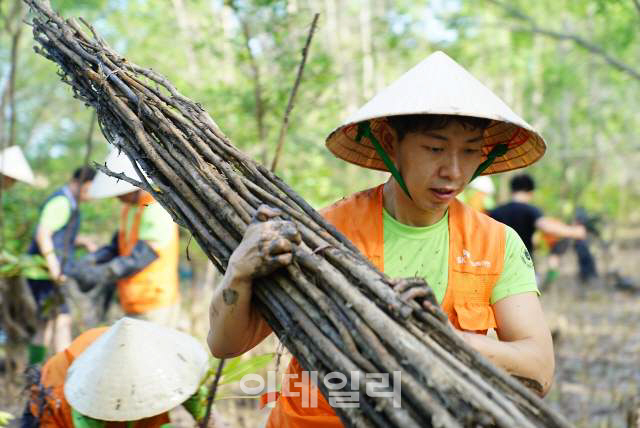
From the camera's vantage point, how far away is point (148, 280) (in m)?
4.38

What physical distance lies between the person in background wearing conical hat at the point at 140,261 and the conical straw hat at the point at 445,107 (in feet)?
8.41

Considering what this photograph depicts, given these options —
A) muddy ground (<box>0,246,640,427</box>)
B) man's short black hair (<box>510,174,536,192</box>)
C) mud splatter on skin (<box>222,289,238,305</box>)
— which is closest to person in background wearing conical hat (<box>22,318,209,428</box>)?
muddy ground (<box>0,246,640,427</box>)

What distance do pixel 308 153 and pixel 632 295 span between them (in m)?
6.58

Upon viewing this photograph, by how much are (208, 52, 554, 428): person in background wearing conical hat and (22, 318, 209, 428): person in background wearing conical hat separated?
71 cm

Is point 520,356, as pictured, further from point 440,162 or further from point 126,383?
point 126,383

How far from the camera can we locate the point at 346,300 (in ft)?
4.39

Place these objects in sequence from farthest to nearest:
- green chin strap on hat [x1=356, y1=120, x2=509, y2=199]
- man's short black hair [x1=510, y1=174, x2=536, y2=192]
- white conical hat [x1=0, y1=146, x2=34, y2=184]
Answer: man's short black hair [x1=510, y1=174, x2=536, y2=192] → white conical hat [x1=0, y1=146, x2=34, y2=184] → green chin strap on hat [x1=356, y1=120, x2=509, y2=199]

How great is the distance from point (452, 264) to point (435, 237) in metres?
0.09

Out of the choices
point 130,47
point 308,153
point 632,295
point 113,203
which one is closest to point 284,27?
point 308,153

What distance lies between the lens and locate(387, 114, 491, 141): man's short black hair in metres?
1.60

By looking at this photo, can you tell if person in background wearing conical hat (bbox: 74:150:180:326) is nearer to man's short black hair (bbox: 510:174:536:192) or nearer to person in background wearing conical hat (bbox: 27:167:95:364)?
person in background wearing conical hat (bbox: 27:167:95:364)

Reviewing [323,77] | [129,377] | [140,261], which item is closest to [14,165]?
[140,261]

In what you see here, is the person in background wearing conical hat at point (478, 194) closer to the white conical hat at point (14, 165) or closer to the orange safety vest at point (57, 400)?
the white conical hat at point (14, 165)

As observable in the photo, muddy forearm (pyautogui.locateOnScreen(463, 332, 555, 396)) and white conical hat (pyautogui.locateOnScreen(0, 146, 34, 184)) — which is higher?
white conical hat (pyautogui.locateOnScreen(0, 146, 34, 184))
